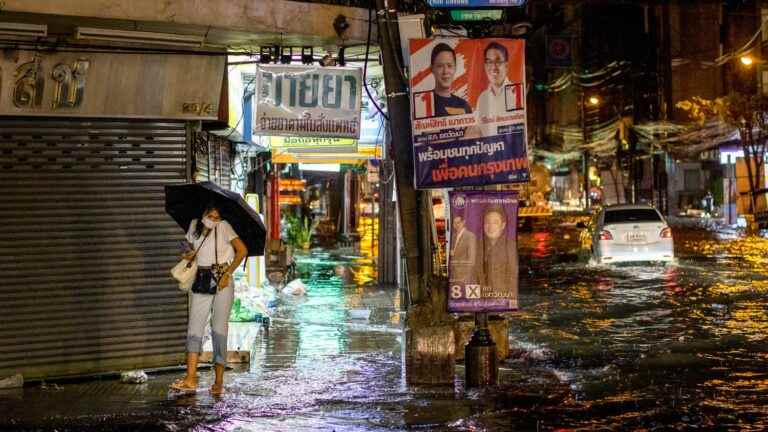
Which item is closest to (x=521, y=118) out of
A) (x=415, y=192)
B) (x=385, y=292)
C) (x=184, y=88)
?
(x=415, y=192)

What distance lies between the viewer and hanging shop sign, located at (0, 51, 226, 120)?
9398mm

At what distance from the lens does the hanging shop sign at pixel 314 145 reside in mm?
15414

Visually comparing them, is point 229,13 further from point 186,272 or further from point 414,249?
point 414,249

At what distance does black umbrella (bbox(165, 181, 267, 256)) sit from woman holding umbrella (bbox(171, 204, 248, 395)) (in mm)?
100

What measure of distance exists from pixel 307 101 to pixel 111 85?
7.62ft

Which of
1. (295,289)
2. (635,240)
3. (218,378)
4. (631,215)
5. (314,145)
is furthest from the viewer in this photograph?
(631,215)

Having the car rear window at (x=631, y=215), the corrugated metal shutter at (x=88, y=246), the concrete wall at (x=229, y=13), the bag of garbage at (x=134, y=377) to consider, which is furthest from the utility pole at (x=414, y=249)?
the car rear window at (x=631, y=215)

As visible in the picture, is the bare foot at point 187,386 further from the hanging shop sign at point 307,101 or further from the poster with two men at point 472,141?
the hanging shop sign at point 307,101

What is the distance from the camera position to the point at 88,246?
968 centimetres

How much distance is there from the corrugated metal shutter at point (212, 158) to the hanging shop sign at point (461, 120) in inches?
130

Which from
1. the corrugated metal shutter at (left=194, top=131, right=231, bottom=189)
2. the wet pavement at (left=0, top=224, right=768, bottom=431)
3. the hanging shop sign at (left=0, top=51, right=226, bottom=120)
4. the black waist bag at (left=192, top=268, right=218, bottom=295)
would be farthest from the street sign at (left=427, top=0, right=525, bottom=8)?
the wet pavement at (left=0, top=224, right=768, bottom=431)

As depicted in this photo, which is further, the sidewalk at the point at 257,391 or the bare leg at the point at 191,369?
the bare leg at the point at 191,369

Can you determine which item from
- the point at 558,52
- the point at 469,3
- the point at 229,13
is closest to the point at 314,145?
the point at 229,13

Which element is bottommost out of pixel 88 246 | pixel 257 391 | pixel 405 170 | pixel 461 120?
pixel 257 391
